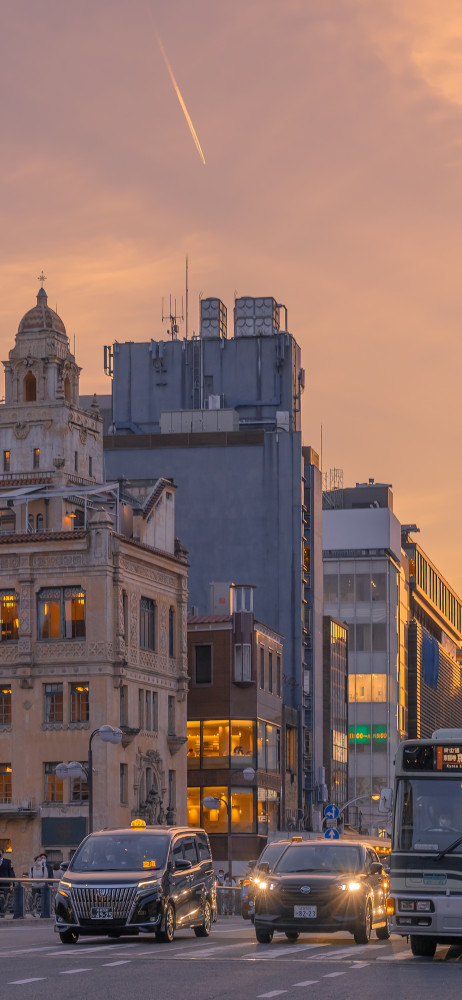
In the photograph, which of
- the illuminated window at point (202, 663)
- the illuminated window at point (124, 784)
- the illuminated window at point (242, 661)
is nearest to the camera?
the illuminated window at point (124, 784)

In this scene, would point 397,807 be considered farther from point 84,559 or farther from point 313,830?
point 313,830

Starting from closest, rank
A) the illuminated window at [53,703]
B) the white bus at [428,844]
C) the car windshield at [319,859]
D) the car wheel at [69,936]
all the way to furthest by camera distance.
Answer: the white bus at [428,844], the car wheel at [69,936], the car windshield at [319,859], the illuminated window at [53,703]

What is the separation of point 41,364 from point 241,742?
70.8 ft

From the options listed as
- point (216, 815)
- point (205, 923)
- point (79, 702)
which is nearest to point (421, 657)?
point (216, 815)

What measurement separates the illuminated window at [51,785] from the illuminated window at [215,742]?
17.0 meters

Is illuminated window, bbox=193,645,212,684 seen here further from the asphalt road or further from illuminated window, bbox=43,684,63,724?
the asphalt road

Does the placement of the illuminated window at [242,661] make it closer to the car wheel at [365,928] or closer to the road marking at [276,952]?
the car wheel at [365,928]

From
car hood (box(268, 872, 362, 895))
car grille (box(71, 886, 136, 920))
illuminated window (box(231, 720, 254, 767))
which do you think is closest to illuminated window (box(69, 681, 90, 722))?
illuminated window (box(231, 720, 254, 767))

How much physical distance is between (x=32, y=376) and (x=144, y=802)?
24.0m

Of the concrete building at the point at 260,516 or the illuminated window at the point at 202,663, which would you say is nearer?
the illuminated window at the point at 202,663

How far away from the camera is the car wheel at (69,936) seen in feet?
89.0

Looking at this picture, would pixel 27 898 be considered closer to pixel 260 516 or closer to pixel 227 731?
pixel 227 731

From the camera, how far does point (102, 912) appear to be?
86.8 feet

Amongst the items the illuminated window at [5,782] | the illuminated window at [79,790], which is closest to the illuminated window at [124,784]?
the illuminated window at [79,790]
